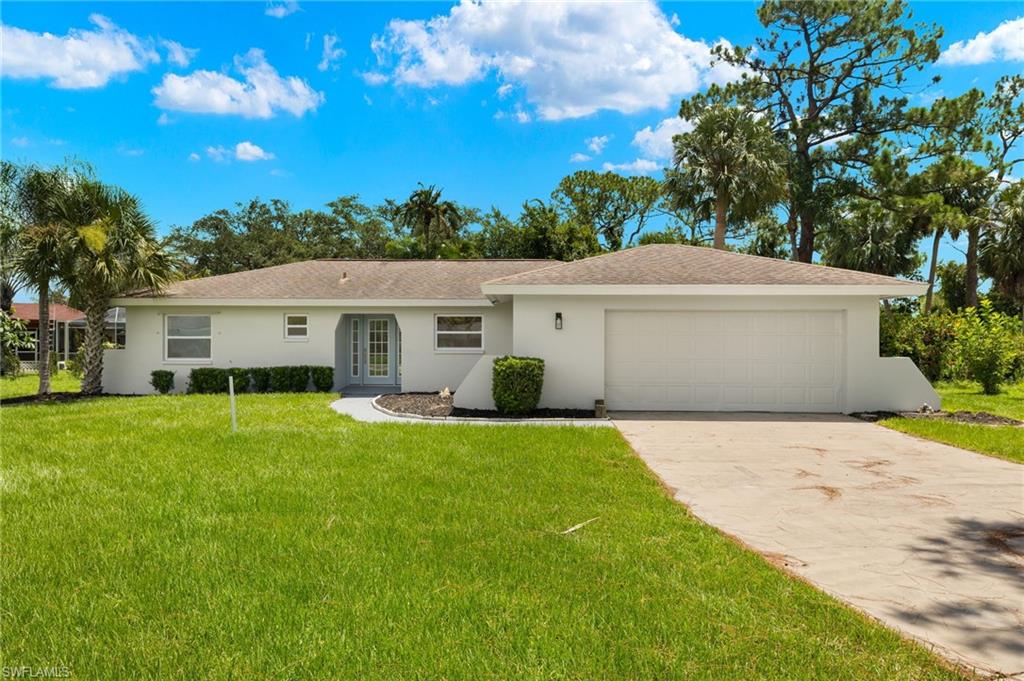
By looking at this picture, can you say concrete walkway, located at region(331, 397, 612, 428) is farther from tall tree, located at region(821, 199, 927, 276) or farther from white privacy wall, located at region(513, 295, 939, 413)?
tall tree, located at region(821, 199, 927, 276)

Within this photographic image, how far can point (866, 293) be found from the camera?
11.0 meters

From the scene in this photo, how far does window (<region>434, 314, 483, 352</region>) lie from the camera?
51.0 ft

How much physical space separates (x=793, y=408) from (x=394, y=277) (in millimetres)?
11835

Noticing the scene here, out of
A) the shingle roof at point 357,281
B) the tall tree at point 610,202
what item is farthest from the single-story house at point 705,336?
→ the tall tree at point 610,202

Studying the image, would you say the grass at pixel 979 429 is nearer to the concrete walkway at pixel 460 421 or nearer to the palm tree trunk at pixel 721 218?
the concrete walkway at pixel 460 421

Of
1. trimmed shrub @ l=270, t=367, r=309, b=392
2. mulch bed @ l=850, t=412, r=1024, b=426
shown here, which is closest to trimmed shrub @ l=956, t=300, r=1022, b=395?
mulch bed @ l=850, t=412, r=1024, b=426

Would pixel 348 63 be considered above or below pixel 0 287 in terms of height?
above

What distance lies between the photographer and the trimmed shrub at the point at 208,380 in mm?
14867

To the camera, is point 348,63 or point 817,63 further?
point 817,63

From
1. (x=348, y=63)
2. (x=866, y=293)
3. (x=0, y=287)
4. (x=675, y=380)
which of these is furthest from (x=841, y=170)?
(x=0, y=287)

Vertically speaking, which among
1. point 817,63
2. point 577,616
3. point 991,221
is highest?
point 817,63

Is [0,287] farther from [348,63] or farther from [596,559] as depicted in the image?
[596,559]

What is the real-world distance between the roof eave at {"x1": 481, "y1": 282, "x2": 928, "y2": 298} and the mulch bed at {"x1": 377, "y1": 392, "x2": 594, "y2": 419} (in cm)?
245

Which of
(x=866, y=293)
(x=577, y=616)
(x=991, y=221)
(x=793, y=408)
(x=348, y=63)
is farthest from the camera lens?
(x=991, y=221)
